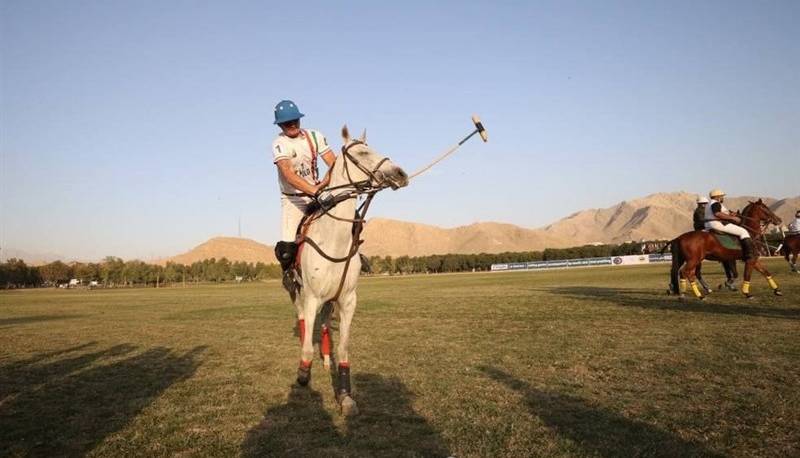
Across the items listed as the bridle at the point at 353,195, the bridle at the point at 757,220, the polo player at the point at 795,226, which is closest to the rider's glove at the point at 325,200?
the bridle at the point at 353,195

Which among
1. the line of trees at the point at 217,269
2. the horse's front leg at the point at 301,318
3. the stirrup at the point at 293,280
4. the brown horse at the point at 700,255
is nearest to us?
the horse's front leg at the point at 301,318

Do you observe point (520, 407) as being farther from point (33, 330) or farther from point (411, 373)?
point (33, 330)

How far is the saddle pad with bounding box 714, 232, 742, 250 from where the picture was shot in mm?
17745

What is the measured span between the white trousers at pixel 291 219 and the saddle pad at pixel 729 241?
52.3 feet

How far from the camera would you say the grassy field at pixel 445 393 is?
5.06 m

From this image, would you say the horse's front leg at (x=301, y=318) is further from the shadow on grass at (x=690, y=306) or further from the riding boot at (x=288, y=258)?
the shadow on grass at (x=690, y=306)

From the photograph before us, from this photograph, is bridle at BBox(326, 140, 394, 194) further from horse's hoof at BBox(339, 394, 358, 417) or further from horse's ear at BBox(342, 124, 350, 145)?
horse's hoof at BBox(339, 394, 358, 417)

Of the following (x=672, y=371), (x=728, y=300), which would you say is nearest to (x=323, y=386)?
(x=672, y=371)

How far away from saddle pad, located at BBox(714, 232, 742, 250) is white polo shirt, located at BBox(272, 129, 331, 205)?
15.6m

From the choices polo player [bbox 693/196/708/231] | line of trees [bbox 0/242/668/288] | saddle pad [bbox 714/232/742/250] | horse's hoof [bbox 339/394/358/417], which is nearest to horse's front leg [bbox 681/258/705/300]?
saddle pad [bbox 714/232/742/250]

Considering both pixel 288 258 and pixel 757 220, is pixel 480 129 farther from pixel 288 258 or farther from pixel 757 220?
pixel 757 220

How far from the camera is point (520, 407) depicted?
20.1 ft

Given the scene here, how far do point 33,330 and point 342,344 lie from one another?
16789mm

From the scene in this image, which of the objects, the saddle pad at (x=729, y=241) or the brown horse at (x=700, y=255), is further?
the saddle pad at (x=729, y=241)
